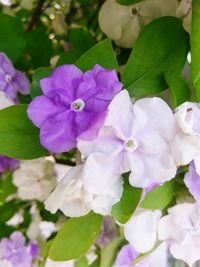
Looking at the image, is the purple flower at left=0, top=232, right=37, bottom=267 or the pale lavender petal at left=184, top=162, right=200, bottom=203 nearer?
the pale lavender petal at left=184, top=162, right=200, bottom=203

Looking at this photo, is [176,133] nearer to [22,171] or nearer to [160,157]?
[160,157]

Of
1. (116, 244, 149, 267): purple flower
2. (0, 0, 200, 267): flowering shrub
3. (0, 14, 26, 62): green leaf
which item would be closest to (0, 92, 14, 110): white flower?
(0, 0, 200, 267): flowering shrub

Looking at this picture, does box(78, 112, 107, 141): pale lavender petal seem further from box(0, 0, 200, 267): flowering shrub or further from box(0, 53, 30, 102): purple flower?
box(0, 53, 30, 102): purple flower

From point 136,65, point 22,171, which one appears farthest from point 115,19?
point 22,171

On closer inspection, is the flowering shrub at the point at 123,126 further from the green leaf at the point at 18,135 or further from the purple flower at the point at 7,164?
the purple flower at the point at 7,164

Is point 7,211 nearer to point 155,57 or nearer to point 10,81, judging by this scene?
point 10,81

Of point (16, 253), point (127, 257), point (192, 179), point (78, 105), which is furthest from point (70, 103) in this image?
point (16, 253)
